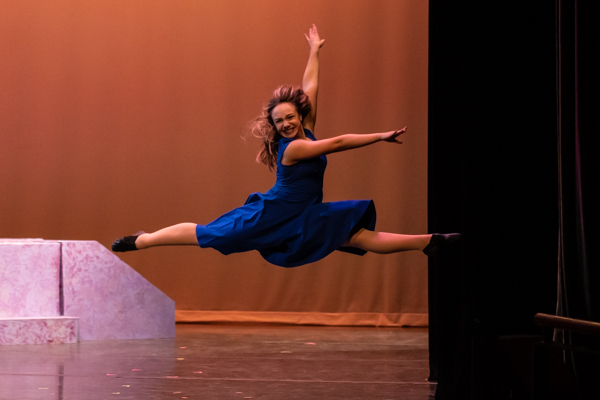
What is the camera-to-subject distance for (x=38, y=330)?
4.60m

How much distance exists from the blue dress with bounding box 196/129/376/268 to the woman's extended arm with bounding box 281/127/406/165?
6 cm

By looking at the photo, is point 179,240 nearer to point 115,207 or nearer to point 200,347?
point 200,347

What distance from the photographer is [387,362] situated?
161 inches

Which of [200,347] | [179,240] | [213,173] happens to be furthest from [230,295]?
[179,240]

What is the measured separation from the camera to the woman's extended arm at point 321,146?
9.44ft

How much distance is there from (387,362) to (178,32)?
361 cm

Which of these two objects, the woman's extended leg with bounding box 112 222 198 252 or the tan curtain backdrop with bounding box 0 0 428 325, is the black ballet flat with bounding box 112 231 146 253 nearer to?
the woman's extended leg with bounding box 112 222 198 252

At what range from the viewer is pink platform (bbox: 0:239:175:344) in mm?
4570

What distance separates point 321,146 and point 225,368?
151 centimetres
